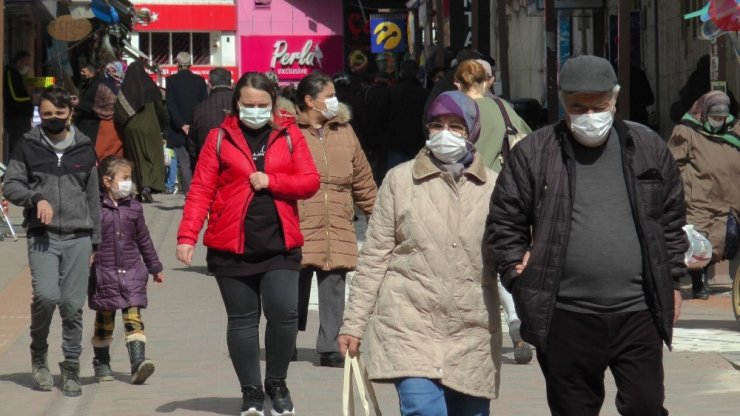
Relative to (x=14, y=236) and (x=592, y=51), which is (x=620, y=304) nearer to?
(x=14, y=236)

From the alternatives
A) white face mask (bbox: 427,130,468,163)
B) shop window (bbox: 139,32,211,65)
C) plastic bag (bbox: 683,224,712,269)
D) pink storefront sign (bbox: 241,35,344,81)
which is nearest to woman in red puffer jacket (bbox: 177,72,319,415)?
white face mask (bbox: 427,130,468,163)

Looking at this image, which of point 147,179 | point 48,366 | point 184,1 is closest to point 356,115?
point 147,179

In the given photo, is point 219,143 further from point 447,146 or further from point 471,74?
point 471,74

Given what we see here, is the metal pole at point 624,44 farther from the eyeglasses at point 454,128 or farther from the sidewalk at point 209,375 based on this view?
the eyeglasses at point 454,128

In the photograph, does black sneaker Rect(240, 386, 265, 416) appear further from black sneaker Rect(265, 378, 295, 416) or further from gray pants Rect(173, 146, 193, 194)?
gray pants Rect(173, 146, 193, 194)

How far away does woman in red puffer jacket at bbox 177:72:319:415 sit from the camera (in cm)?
803

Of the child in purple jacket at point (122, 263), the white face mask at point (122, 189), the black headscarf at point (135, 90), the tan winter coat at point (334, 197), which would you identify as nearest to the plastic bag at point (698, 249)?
the tan winter coat at point (334, 197)

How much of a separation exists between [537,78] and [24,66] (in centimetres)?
1308

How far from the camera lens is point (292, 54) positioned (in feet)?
209

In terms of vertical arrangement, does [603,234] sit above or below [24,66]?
below

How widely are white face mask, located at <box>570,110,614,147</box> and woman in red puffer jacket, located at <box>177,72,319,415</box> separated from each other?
245cm

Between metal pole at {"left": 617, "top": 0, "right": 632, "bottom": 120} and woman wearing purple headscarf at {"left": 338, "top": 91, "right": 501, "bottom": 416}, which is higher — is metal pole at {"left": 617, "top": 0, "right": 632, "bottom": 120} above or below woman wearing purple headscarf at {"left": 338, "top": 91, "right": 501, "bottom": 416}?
above

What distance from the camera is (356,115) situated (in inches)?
793

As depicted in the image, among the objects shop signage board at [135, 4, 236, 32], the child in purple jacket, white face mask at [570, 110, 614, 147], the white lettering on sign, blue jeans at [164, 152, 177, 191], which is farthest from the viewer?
the white lettering on sign
